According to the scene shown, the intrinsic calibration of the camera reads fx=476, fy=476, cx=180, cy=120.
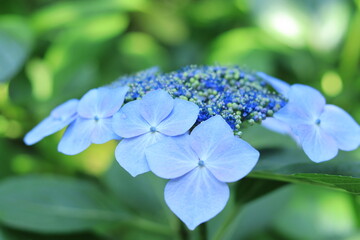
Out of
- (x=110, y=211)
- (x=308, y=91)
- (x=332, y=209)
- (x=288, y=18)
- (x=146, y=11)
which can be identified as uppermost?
(x=308, y=91)

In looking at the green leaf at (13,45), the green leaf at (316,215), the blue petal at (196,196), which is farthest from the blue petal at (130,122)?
the green leaf at (316,215)

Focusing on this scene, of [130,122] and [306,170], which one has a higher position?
[130,122]

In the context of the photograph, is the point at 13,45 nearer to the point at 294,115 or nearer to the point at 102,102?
the point at 102,102

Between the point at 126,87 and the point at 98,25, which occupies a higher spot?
the point at 126,87

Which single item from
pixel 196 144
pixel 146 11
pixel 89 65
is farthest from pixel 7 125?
pixel 196 144

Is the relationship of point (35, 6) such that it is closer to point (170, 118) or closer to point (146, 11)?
point (146, 11)

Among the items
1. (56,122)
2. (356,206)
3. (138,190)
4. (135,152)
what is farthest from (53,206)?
(356,206)
